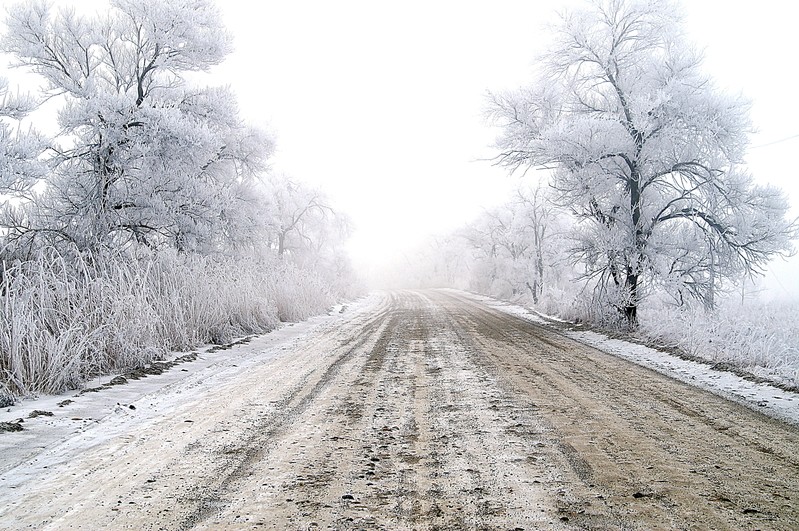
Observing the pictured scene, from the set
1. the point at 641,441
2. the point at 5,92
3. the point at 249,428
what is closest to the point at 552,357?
the point at 641,441

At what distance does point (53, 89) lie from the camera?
42.3 ft

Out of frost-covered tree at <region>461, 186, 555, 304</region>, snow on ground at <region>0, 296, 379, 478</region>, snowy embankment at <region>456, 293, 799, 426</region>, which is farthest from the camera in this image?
frost-covered tree at <region>461, 186, 555, 304</region>

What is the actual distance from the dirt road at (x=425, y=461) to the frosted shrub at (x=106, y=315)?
127 centimetres

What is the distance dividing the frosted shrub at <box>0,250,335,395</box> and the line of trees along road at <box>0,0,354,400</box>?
0.05 meters

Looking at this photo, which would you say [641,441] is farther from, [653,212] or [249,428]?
[653,212]

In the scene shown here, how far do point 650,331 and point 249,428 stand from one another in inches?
343

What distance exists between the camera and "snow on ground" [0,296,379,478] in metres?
3.54

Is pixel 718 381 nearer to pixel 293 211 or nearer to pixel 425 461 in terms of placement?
pixel 425 461

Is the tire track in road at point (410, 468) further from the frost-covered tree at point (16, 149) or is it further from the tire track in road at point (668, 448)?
the frost-covered tree at point (16, 149)

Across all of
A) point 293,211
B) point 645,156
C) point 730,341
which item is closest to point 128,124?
point 645,156

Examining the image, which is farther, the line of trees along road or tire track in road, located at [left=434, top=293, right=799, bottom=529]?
the line of trees along road

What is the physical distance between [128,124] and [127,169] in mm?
1155

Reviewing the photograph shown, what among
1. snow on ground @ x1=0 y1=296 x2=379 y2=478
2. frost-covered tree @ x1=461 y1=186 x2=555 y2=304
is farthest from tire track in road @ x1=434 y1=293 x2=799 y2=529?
frost-covered tree @ x1=461 y1=186 x2=555 y2=304

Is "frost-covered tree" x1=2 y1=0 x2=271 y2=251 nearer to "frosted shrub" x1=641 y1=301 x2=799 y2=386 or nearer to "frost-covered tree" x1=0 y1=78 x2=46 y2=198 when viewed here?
"frost-covered tree" x1=0 y1=78 x2=46 y2=198
